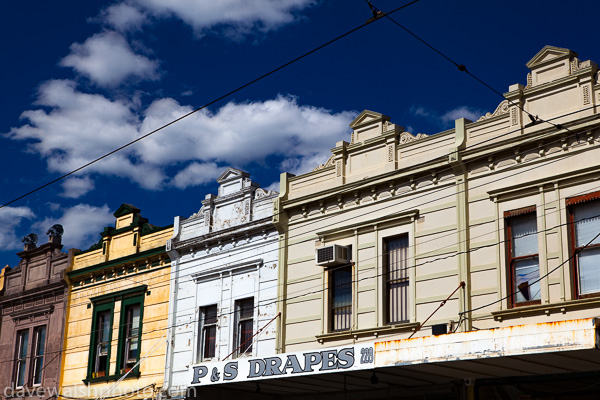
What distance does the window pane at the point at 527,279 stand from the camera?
634 inches

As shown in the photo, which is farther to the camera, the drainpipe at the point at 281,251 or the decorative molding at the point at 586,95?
the drainpipe at the point at 281,251

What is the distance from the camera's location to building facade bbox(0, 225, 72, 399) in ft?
90.1

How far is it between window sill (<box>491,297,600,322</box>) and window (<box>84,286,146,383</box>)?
39.0 ft

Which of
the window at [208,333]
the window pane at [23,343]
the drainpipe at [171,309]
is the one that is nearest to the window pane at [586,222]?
the window at [208,333]

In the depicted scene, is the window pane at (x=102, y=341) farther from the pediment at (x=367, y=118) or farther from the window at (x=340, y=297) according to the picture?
the pediment at (x=367, y=118)

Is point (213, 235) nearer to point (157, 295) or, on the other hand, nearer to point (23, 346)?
point (157, 295)

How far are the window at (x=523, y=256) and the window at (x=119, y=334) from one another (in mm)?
12068

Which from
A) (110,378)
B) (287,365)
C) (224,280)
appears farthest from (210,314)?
(287,365)

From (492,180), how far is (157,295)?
36.9 feet

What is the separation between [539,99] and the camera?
1688 cm

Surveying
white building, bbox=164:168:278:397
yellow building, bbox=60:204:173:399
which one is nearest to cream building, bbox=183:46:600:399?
white building, bbox=164:168:278:397

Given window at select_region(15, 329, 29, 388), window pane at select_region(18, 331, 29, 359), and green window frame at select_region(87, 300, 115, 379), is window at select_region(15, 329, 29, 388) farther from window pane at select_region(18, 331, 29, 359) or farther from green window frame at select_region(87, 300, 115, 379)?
green window frame at select_region(87, 300, 115, 379)

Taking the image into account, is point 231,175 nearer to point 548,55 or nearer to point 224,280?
point 224,280

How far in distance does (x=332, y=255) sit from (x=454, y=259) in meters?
3.07
